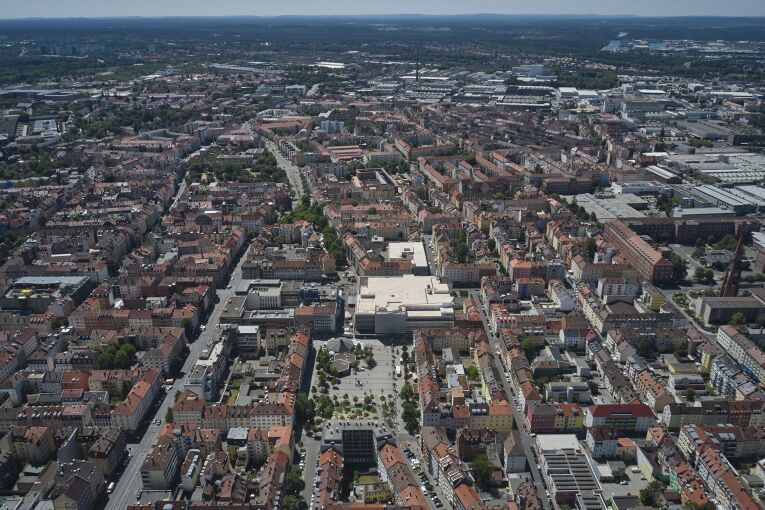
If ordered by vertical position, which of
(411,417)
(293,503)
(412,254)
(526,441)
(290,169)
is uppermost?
(412,254)

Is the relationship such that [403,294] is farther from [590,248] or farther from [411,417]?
[590,248]

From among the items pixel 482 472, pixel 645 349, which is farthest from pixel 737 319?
pixel 482 472

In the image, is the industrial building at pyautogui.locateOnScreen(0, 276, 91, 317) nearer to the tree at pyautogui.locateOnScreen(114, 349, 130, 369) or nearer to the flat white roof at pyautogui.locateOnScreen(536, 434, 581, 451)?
the tree at pyautogui.locateOnScreen(114, 349, 130, 369)

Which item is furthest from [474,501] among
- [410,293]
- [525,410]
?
[410,293]

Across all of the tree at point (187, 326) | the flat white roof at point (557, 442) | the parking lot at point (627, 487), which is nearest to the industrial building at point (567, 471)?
the flat white roof at point (557, 442)

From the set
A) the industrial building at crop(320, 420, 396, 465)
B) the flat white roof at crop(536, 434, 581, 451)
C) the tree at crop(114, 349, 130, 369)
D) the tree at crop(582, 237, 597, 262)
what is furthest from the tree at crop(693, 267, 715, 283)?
the tree at crop(114, 349, 130, 369)

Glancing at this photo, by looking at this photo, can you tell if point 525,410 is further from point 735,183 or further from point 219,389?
point 735,183
